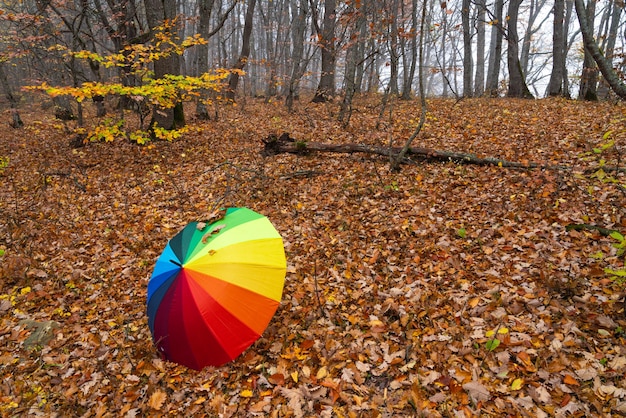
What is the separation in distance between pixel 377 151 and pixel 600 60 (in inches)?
204

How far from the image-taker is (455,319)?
13.9 ft

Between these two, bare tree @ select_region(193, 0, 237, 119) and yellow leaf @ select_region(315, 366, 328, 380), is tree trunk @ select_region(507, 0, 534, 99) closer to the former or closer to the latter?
bare tree @ select_region(193, 0, 237, 119)

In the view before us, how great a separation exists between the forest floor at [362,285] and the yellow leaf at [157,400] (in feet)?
0.15

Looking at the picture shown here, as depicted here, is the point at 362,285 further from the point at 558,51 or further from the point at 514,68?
the point at 558,51

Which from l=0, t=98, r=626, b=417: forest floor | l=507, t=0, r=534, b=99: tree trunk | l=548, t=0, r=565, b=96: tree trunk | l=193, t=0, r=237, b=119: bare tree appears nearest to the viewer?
l=0, t=98, r=626, b=417: forest floor

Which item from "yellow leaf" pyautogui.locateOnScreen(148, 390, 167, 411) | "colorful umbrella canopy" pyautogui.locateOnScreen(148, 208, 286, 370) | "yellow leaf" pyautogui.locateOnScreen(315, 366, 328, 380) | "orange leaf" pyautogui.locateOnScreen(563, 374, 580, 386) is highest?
"colorful umbrella canopy" pyautogui.locateOnScreen(148, 208, 286, 370)

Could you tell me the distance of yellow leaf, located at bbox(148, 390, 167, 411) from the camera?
3.82m

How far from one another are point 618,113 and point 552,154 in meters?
4.24

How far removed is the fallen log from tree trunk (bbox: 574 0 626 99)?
342 cm

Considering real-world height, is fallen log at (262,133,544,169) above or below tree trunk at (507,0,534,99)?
below

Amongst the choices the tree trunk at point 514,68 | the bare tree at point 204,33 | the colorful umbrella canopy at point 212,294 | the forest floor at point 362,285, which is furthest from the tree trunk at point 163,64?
the tree trunk at point 514,68

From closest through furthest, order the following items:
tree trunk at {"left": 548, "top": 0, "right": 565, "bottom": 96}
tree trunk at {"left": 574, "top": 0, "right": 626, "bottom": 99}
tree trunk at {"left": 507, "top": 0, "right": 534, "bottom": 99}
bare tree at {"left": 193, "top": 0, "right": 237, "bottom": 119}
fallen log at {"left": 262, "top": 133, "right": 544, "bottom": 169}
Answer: tree trunk at {"left": 574, "top": 0, "right": 626, "bottom": 99}, fallen log at {"left": 262, "top": 133, "right": 544, "bottom": 169}, bare tree at {"left": 193, "top": 0, "right": 237, "bottom": 119}, tree trunk at {"left": 548, "top": 0, "right": 565, "bottom": 96}, tree trunk at {"left": 507, "top": 0, "right": 534, "bottom": 99}

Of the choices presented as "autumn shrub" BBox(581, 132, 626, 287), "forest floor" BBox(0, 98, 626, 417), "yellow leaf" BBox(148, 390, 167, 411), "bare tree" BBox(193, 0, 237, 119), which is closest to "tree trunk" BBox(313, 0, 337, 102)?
"bare tree" BBox(193, 0, 237, 119)

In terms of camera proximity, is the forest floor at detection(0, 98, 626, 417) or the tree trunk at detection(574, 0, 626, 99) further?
the forest floor at detection(0, 98, 626, 417)
